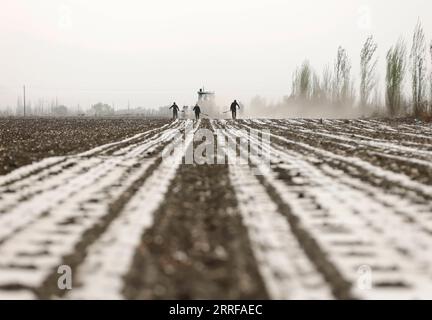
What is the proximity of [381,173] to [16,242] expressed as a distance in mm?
6229

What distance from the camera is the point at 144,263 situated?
160 inches

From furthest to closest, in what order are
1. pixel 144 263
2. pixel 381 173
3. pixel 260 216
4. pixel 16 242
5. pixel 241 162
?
pixel 241 162
pixel 381 173
pixel 260 216
pixel 16 242
pixel 144 263

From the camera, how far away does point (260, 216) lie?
560 centimetres

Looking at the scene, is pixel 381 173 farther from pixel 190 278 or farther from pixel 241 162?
pixel 190 278

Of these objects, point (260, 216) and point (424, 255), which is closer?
point (424, 255)

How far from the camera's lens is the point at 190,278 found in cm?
374
